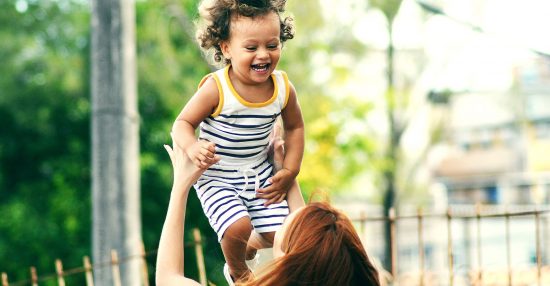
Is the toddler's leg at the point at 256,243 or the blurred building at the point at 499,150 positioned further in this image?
the blurred building at the point at 499,150

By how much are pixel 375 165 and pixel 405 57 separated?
2257 mm

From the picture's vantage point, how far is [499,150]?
2291 cm

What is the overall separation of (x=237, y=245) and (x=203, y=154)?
0.27 metres

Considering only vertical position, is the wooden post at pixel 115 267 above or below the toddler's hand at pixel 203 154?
below

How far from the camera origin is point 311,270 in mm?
1521

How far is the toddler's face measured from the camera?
5.70ft

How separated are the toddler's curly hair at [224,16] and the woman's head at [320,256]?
50 centimetres

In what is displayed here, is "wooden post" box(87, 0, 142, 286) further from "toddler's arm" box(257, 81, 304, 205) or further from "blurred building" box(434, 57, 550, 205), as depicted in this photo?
"blurred building" box(434, 57, 550, 205)

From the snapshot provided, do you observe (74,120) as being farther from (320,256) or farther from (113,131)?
(320,256)

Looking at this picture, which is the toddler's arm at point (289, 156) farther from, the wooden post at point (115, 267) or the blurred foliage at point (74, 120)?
the blurred foliage at point (74, 120)

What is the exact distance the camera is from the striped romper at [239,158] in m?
1.82

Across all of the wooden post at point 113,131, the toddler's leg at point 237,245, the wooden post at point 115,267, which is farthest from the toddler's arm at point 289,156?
the wooden post at point 113,131

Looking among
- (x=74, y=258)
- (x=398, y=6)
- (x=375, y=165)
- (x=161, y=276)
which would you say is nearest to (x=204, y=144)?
(x=161, y=276)

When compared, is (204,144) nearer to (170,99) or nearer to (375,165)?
(170,99)
